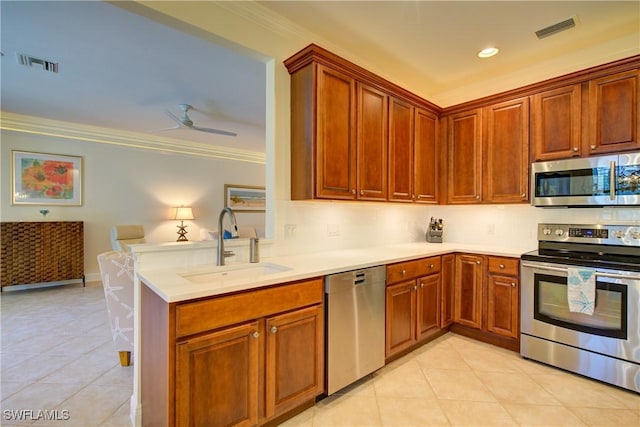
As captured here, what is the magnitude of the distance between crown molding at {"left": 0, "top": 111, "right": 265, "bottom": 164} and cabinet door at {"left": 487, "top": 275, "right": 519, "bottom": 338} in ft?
19.3

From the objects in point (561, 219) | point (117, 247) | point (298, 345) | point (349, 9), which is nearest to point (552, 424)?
point (298, 345)

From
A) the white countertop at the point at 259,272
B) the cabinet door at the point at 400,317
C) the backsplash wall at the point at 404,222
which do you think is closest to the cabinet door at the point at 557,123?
the backsplash wall at the point at 404,222

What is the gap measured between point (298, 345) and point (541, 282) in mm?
2078

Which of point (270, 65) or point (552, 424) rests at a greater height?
point (270, 65)

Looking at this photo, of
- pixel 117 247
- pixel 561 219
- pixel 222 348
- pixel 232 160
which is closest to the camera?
pixel 222 348

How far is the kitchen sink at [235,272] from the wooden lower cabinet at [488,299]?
6.34 feet

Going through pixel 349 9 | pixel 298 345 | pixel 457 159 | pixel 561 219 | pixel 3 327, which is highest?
pixel 349 9

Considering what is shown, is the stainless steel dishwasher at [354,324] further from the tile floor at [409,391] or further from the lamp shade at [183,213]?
the lamp shade at [183,213]

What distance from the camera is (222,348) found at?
1413 millimetres

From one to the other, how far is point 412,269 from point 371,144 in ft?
3.67

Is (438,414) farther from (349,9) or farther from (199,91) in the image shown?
(199,91)

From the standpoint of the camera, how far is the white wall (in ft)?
15.6

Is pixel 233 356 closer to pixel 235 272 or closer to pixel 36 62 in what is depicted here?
pixel 235 272

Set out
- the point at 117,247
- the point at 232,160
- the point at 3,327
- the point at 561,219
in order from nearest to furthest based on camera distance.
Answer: the point at 561,219
the point at 3,327
the point at 117,247
the point at 232,160
